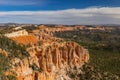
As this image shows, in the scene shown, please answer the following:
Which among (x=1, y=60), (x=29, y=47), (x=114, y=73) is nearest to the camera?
(x=1, y=60)

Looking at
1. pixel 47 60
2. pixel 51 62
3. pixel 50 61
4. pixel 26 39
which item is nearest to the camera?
pixel 47 60

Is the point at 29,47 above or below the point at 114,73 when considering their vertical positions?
above

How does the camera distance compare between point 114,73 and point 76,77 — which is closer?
point 76,77

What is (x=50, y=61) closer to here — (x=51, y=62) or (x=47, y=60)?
(x=51, y=62)

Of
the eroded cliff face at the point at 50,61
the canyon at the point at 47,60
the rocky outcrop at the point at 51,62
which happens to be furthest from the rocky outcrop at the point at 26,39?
the rocky outcrop at the point at 51,62

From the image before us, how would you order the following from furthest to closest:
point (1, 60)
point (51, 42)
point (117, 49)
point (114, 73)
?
point (117, 49)
point (114, 73)
point (51, 42)
point (1, 60)

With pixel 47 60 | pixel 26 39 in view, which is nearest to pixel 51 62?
pixel 47 60

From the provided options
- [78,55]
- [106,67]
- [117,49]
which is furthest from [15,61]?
[117,49]

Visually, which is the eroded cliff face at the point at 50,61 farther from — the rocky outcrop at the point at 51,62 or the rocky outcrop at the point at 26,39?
the rocky outcrop at the point at 26,39

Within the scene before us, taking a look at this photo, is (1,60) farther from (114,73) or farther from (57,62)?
(114,73)
